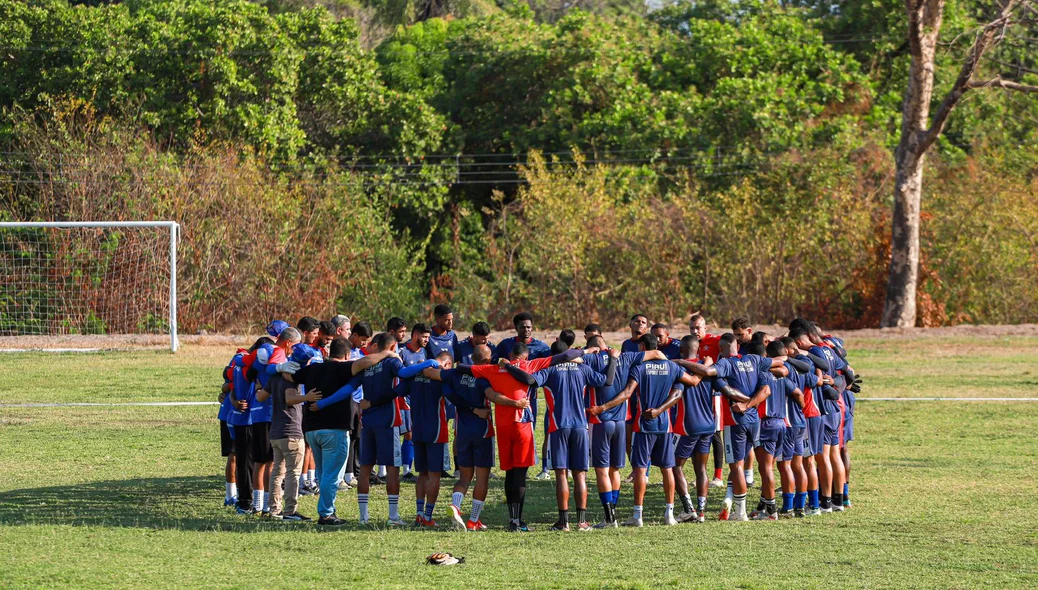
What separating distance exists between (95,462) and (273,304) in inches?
735

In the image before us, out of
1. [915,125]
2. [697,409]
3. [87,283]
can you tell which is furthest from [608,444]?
[915,125]

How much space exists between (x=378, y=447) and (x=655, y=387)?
8.56 feet

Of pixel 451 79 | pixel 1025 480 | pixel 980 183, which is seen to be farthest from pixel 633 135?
pixel 1025 480

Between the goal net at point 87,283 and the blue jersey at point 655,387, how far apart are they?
19250mm

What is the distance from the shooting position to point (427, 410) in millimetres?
11773

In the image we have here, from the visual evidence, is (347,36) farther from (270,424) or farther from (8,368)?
(270,424)

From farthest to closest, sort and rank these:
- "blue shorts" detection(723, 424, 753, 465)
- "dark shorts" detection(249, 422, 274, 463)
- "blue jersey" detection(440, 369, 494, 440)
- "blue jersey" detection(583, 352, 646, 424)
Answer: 1. "dark shorts" detection(249, 422, 274, 463)
2. "blue shorts" detection(723, 424, 753, 465)
3. "blue jersey" detection(583, 352, 646, 424)
4. "blue jersey" detection(440, 369, 494, 440)

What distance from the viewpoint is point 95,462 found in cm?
1568

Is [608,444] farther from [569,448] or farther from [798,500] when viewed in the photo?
[798,500]

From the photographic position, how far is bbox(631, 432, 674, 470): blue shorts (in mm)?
12039

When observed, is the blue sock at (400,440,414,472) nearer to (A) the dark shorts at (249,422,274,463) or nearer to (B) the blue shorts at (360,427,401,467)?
(A) the dark shorts at (249,422,274,463)

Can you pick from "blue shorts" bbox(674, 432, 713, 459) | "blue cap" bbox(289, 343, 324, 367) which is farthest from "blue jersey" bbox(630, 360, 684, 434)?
"blue cap" bbox(289, 343, 324, 367)

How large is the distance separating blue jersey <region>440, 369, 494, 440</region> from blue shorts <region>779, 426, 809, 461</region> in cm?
297

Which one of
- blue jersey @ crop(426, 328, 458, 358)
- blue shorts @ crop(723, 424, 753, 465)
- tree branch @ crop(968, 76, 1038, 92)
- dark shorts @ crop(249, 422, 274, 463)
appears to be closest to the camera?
blue shorts @ crop(723, 424, 753, 465)
